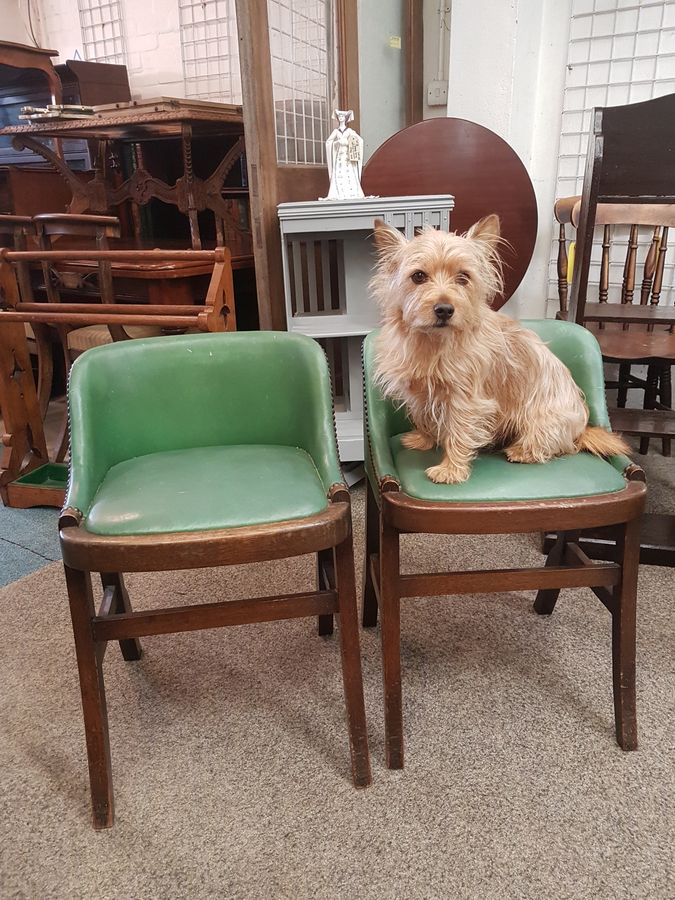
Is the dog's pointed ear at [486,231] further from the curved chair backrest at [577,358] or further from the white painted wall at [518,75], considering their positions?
the white painted wall at [518,75]

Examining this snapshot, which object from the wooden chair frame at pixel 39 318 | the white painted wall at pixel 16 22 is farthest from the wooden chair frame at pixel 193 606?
the white painted wall at pixel 16 22

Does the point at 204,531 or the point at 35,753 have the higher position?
the point at 204,531

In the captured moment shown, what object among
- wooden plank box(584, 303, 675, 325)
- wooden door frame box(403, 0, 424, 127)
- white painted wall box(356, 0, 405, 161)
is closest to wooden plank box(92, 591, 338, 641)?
wooden plank box(584, 303, 675, 325)

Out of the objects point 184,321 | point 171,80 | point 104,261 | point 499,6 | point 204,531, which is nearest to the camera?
point 204,531

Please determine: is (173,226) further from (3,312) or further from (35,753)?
(35,753)

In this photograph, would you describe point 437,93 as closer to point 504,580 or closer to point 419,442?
point 419,442

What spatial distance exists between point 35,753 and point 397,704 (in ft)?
2.79

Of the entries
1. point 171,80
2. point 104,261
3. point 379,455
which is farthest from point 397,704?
point 171,80

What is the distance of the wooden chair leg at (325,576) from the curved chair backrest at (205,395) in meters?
0.27

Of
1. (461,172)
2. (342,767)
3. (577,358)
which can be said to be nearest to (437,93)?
(461,172)

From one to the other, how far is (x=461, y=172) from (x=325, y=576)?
7.39 ft

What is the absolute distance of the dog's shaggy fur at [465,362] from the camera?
1.29 m

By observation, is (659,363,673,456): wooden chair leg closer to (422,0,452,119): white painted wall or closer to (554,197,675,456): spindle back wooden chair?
(554,197,675,456): spindle back wooden chair

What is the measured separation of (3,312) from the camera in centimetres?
246
